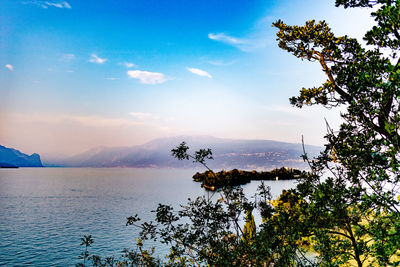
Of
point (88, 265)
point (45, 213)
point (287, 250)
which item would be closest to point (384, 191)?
point (287, 250)

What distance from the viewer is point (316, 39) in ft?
22.1

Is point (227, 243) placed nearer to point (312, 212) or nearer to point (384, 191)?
point (312, 212)

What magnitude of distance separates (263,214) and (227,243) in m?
1.19

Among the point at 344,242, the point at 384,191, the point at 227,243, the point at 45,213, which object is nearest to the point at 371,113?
the point at 384,191

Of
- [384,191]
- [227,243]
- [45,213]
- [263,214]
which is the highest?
[384,191]

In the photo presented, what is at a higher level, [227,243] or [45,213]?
[227,243]

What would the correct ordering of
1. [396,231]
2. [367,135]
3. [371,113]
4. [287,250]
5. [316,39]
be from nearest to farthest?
[396,231] < [371,113] < [367,135] < [287,250] < [316,39]

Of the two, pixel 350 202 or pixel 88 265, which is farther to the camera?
pixel 88 265

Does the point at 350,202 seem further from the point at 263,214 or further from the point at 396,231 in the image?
the point at 263,214

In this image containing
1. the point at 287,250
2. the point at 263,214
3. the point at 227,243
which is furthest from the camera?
the point at 263,214

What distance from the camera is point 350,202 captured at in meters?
4.42

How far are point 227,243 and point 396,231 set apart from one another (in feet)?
11.5

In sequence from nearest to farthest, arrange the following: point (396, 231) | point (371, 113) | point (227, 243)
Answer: point (396, 231), point (371, 113), point (227, 243)

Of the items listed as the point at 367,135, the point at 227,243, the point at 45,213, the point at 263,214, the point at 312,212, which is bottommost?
the point at 45,213
